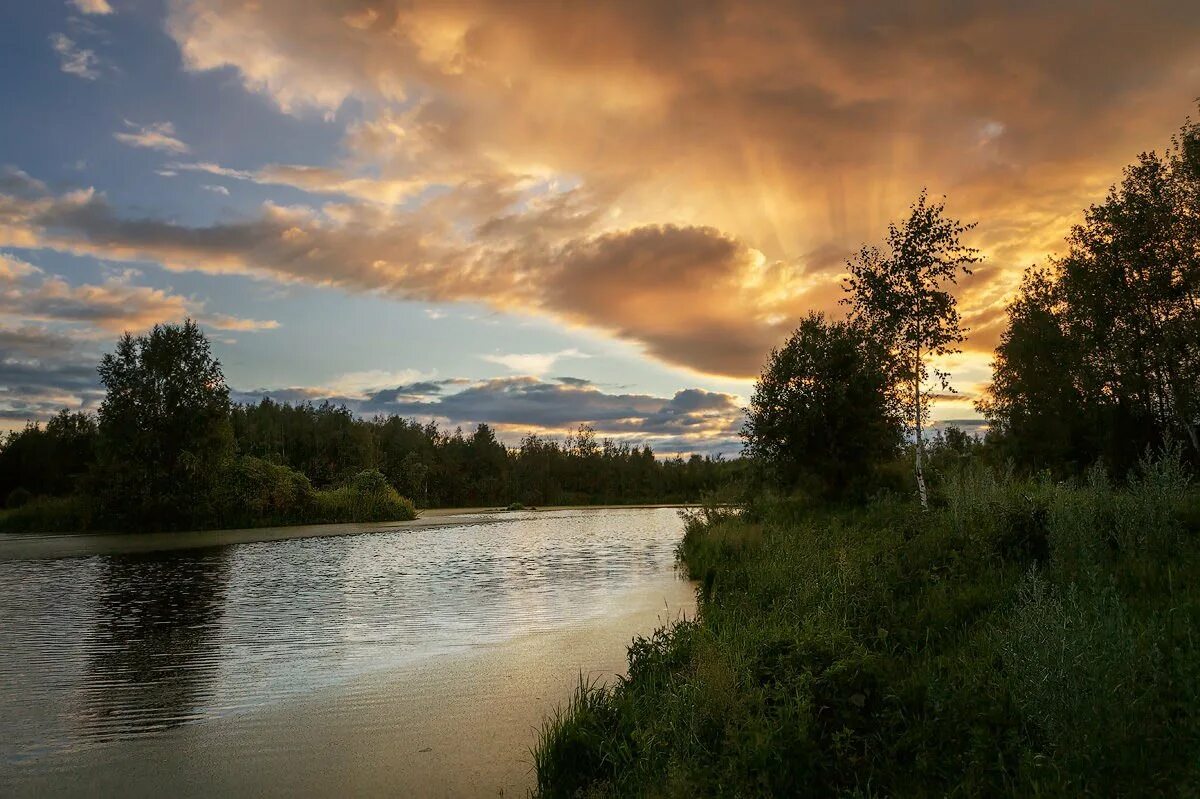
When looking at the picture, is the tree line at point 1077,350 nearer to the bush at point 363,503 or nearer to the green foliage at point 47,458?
the bush at point 363,503

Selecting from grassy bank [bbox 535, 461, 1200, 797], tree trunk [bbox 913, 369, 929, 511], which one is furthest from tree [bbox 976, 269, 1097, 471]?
grassy bank [bbox 535, 461, 1200, 797]

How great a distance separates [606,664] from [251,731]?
529 cm

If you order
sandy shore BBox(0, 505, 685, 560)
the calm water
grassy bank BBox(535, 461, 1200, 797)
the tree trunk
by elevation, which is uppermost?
the tree trunk

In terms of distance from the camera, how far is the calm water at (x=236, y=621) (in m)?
9.90

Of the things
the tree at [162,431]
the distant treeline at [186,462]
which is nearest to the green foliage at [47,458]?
the distant treeline at [186,462]

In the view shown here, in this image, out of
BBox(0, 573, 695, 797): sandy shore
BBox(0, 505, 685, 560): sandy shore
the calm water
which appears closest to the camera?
BBox(0, 573, 695, 797): sandy shore

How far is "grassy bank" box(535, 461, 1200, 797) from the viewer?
5.84 m

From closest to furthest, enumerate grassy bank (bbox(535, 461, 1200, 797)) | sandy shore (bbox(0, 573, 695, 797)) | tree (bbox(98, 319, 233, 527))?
1. grassy bank (bbox(535, 461, 1200, 797))
2. sandy shore (bbox(0, 573, 695, 797))
3. tree (bbox(98, 319, 233, 527))

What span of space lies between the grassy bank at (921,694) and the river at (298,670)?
5.29ft

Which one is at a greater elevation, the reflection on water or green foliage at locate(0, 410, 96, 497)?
green foliage at locate(0, 410, 96, 497)

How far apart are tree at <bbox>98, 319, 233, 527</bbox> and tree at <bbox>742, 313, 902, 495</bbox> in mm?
40444

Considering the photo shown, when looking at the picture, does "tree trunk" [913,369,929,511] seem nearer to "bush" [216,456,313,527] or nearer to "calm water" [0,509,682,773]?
"calm water" [0,509,682,773]

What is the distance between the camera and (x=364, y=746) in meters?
8.45

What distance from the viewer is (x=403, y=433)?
119188 millimetres
